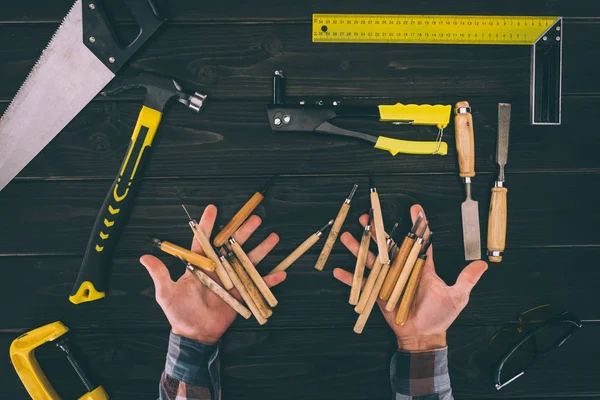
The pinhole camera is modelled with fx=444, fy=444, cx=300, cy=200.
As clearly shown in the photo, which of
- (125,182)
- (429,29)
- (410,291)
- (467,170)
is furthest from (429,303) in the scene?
(125,182)

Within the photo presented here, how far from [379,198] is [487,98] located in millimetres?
471

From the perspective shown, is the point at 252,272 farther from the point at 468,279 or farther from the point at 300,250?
the point at 468,279

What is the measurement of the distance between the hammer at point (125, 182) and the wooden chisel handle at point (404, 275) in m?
0.78

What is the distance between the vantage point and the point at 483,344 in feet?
4.80

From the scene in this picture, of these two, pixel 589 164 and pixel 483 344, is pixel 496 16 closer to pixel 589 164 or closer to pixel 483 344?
pixel 589 164

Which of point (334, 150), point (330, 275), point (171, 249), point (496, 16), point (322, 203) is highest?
point (496, 16)

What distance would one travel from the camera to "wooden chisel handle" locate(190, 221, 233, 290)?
1355 mm

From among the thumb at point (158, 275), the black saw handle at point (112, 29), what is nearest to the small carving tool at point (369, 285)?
the thumb at point (158, 275)

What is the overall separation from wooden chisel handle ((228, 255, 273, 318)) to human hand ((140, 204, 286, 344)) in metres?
0.05

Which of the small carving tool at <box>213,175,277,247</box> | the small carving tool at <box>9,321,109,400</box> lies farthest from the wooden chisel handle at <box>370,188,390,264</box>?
the small carving tool at <box>9,321,109,400</box>

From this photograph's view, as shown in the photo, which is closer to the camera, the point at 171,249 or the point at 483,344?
the point at 171,249

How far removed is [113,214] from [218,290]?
15.6 inches

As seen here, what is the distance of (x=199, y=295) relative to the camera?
1399 millimetres

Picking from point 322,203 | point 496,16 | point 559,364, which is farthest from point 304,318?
point 496,16
